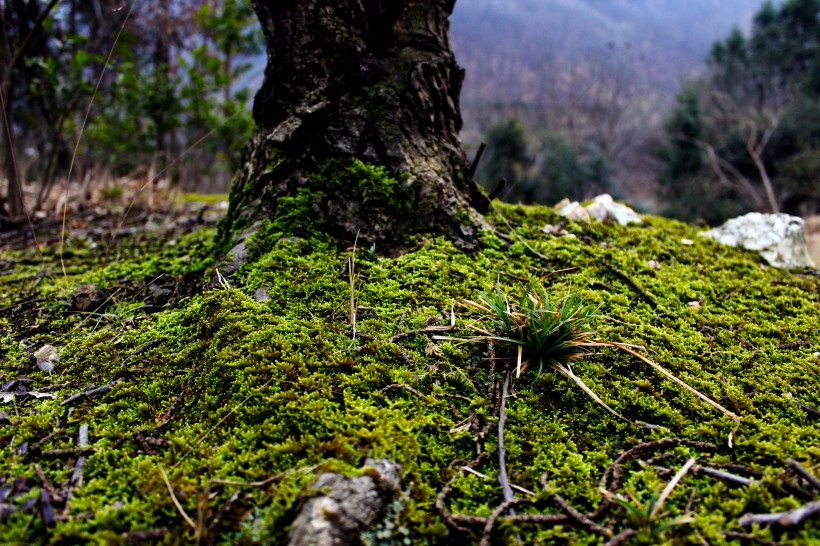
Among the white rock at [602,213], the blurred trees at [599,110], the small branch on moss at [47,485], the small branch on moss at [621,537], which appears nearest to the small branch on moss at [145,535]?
the small branch on moss at [47,485]

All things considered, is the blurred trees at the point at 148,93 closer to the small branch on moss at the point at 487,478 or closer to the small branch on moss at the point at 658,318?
the small branch on moss at the point at 487,478

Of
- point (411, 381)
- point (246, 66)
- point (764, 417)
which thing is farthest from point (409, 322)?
point (246, 66)

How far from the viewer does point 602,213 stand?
2.95 meters

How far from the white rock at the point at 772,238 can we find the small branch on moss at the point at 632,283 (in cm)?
106

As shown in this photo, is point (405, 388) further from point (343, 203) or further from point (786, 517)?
point (343, 203)

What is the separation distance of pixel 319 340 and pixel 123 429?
0.62 m

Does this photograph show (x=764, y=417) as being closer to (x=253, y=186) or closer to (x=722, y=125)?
(x=253, y=186)

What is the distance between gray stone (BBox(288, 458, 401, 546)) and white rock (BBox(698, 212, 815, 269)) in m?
2.67

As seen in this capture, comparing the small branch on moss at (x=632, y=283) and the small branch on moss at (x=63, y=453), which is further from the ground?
the small branch on moss at (x=632, y=283)

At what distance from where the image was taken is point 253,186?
2.33m

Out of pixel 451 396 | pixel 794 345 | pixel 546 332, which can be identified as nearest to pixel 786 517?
pixel 546 332

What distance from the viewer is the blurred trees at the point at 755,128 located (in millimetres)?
14430

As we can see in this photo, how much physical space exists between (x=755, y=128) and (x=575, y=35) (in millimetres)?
43560

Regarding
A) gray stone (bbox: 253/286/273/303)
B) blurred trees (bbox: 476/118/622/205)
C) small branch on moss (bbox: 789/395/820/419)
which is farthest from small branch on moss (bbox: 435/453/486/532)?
blurred trees (bbox: 476/118/622/205)
